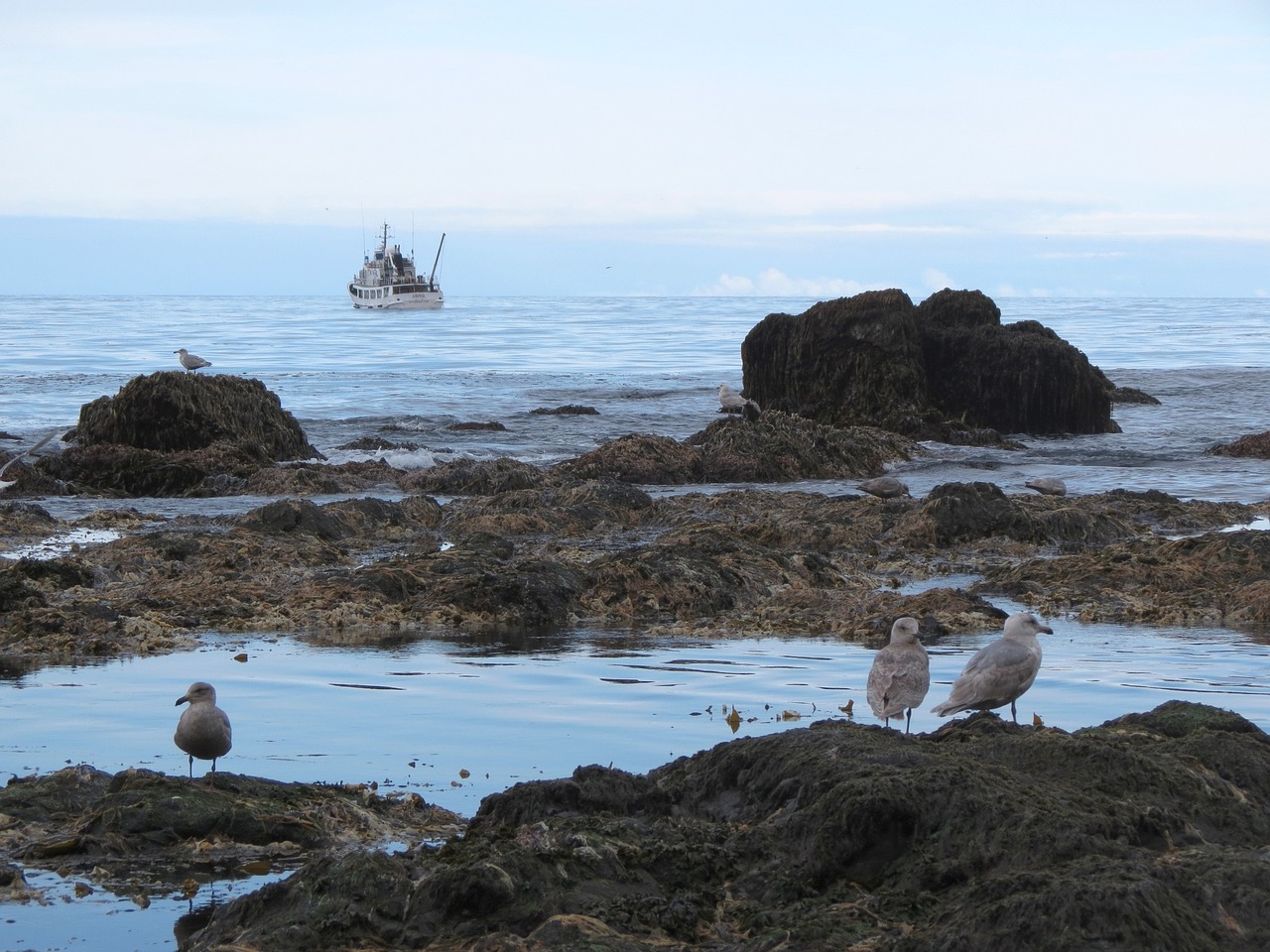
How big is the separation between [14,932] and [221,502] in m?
13.7

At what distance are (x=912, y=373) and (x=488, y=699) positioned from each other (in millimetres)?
21413

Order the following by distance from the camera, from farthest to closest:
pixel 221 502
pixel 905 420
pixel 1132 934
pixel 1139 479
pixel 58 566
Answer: pixel 905 420 → pixel 1139 479 → pixel 221 502 → pixel 58 566 → pixel 1132 934

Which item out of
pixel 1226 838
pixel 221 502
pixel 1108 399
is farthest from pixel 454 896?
pixel 1108 399

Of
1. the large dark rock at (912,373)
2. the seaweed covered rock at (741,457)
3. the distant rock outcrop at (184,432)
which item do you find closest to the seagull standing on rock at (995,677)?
the seaweed covered rock at (741,457)

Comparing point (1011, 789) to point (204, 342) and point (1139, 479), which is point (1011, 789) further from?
point (204, 342)

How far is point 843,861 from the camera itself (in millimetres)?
4355

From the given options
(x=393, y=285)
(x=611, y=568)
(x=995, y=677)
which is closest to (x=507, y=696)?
(x=995, y=677)

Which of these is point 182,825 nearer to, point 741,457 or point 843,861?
point 843,861

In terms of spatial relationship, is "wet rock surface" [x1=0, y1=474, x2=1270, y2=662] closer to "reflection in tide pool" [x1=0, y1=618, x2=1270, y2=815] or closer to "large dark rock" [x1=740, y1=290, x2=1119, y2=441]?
"reflection in tide pool" [x1=0, y1=618, x2=1270, y2=815]

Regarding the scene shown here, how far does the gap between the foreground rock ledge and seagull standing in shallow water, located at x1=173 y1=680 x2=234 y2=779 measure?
1.45 m

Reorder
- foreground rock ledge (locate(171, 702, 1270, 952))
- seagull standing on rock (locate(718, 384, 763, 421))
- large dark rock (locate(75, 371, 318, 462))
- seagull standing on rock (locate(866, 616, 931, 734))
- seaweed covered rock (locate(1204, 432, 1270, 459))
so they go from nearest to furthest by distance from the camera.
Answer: foreground rock ledge (locate(171, 702, 1270, 952)), seagull standing on rock (locate(866, 616, 931, 734)), large dark rock (locate(75, 371, 318, 462)), seaweed covered rock (locate(1204, 432, 1270, 459)), seagull standing on rock (locate(718, 384, 763, 421))

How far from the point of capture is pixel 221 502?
58.3ft

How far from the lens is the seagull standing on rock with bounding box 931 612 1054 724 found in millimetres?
6566

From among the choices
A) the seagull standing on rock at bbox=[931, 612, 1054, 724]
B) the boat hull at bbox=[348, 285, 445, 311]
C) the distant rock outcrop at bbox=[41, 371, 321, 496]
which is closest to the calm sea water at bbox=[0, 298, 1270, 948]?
the seagull standing on rock at bbox=[931, 612, 1054, 724]
